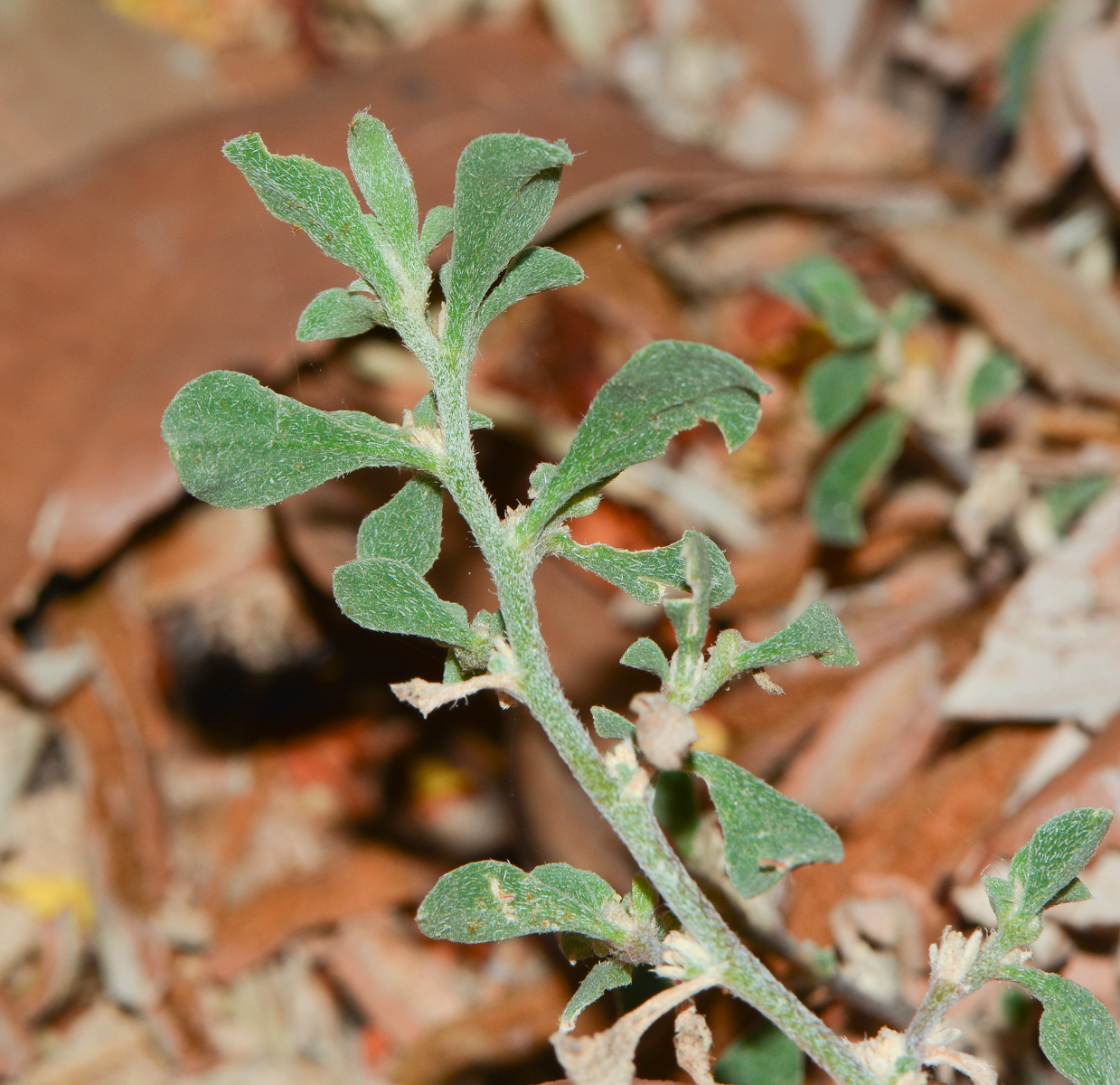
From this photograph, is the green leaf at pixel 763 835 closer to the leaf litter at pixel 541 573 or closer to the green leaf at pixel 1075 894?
the green leaf at pixel 1075 894

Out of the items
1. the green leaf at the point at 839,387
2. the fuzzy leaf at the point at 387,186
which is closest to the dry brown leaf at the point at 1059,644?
the green leaf at the point at 839,387

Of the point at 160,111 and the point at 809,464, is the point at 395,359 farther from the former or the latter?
the point at 160,111

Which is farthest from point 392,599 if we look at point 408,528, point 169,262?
point 169,262

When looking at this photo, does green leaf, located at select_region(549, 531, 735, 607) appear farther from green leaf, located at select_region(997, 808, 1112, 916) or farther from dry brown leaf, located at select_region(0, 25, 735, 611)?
dry brown leaf, located at select_region(0, 25, 735, 611)

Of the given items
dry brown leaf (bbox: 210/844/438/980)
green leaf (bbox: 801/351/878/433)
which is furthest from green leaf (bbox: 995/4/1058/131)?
dry brown leaf (bbox: 210/844/438/980)

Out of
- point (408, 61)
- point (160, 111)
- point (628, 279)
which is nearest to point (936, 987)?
point (628, 279)

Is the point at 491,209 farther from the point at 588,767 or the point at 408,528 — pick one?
the point at 588,767
